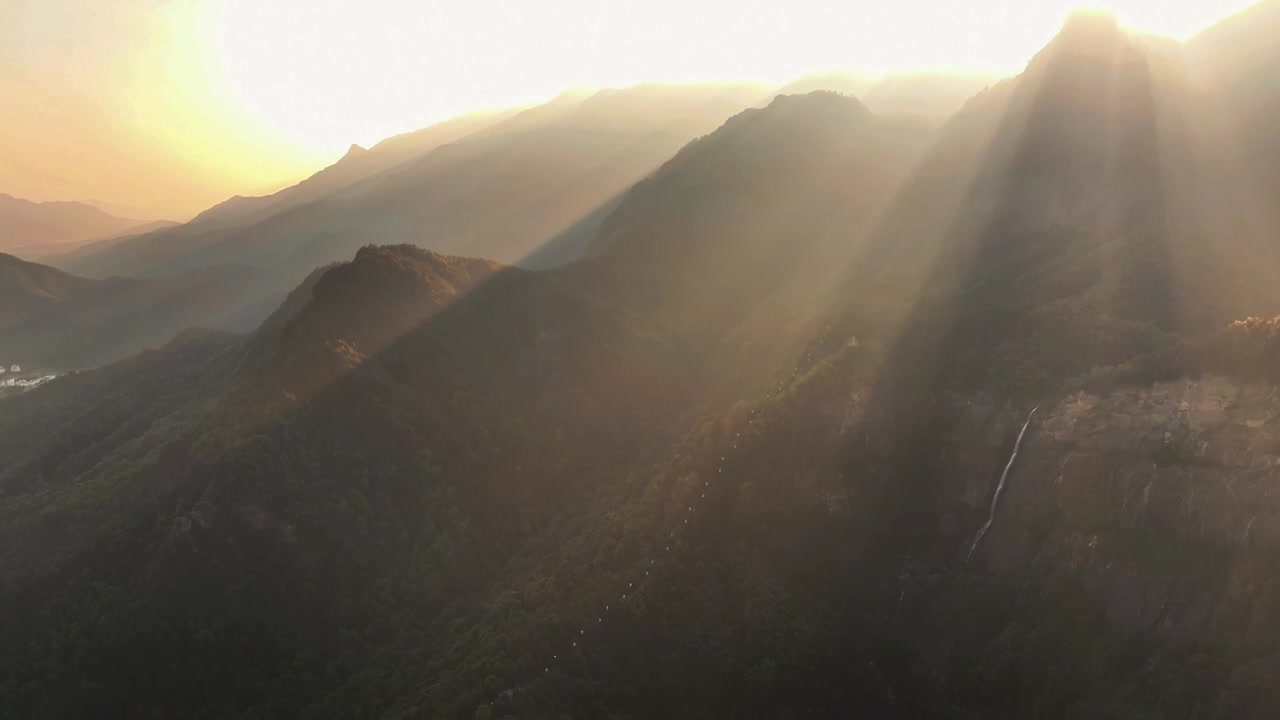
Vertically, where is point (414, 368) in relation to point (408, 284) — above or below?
below

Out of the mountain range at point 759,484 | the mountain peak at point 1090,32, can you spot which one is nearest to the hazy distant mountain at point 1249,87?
the mountain range at point 759,484

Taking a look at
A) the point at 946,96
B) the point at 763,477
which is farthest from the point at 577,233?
the point at 763,477

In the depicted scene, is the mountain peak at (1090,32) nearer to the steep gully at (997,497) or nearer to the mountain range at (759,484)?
the mountain range at (759,484)

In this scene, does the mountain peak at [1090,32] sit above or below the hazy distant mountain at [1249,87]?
above

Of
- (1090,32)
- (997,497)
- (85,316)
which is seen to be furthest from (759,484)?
(85,316)

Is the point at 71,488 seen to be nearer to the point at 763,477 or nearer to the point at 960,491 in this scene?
the point at 763,477

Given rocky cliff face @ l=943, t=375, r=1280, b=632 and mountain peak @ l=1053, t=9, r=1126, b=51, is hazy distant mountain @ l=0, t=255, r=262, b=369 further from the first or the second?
mountain peak @ l=1053, t=9, r=1126, b=51

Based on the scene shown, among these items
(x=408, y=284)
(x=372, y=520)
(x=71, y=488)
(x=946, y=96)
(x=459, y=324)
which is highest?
(x=946, y=96)
